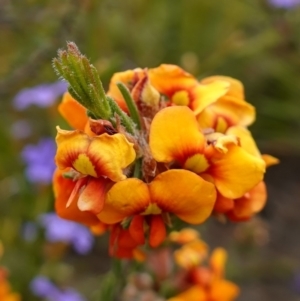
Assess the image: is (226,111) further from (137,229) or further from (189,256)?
(189,256)

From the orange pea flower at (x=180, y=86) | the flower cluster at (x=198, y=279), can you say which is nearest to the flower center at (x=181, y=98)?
the orange pea flower at (x=180, y=86)

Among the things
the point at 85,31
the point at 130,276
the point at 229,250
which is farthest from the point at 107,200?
the point at 229,250

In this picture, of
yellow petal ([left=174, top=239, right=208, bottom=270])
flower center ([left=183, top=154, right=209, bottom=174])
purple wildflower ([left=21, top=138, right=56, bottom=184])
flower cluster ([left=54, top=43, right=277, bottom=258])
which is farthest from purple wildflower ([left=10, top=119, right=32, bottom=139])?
flower center ([left=183, top=154, right=209, bottom=174])

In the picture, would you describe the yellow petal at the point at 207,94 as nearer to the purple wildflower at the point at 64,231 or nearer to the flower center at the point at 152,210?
the flower center at the point at 152,210

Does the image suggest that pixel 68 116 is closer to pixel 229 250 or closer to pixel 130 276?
pixel 130 276

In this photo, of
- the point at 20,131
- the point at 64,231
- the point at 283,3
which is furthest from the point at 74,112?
the point at 20,131

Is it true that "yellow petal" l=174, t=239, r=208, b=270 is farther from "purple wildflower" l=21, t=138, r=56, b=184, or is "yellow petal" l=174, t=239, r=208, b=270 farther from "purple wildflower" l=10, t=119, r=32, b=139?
"purple wildflower" l=10, t=119, r=32, b=139

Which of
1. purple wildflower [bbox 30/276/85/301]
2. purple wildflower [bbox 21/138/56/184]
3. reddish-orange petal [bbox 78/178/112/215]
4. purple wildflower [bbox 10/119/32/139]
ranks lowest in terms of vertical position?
purple wildflower [bbox 30/276/85/301]

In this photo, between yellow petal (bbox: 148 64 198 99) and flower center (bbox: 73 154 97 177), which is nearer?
flower center (bbox: 73 154 97 177)
